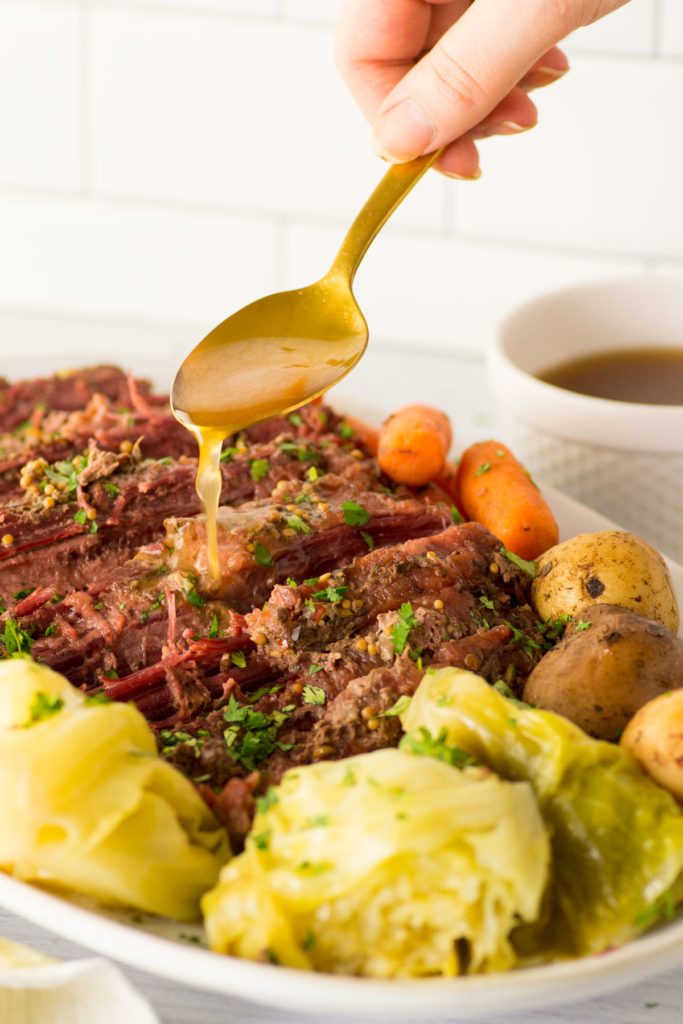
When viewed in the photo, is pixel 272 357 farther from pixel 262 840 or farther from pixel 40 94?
pixel 40 94

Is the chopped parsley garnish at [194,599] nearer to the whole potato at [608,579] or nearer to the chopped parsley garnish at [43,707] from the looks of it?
the chopped parsley garnish at [43,707]

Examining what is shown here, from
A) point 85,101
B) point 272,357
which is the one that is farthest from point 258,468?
point 85,101

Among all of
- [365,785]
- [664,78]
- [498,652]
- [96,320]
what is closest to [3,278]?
[96,320]

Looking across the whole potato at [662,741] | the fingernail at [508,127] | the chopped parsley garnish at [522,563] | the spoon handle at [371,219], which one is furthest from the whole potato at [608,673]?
the fingernail at [508,127]

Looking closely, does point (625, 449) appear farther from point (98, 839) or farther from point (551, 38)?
point (98, 839)

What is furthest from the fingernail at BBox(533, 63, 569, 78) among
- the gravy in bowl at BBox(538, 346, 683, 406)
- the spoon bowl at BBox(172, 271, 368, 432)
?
the spoon bowl at BBox(172, 271, 368, 432)

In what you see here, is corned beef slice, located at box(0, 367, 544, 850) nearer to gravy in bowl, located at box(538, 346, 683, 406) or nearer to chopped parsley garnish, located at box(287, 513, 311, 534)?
chopped parsley garnish, located at box(287, 513, 311, 534)
